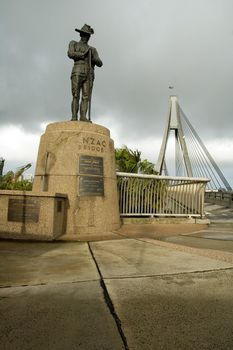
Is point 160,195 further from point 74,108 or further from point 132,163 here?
point 132,163

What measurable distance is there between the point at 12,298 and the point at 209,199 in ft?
83.6

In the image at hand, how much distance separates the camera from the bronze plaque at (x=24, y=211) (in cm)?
603

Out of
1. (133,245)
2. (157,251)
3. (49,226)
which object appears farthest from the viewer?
(49,226)

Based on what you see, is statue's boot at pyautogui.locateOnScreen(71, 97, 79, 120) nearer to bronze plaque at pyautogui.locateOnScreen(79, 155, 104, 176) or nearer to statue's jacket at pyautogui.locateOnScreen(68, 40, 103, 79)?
statue's jacket at pyautogui.locateOnScreen(68, 40, 103, 79)

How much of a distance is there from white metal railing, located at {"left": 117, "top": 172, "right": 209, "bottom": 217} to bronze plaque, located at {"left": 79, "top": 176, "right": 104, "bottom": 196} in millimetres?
2696

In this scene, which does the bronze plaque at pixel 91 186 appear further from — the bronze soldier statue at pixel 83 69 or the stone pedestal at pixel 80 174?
the bronze soldier statue at pixel 83 69

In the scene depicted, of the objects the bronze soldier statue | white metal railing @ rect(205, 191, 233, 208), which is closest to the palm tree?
white metal railing @ rect(205, 191, 233, 208)

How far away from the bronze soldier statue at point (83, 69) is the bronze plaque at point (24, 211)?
3166 millimetres

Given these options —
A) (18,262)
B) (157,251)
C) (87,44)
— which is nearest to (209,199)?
(87,44)

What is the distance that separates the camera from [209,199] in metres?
26.0

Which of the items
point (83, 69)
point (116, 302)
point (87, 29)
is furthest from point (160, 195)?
point (116, 302)

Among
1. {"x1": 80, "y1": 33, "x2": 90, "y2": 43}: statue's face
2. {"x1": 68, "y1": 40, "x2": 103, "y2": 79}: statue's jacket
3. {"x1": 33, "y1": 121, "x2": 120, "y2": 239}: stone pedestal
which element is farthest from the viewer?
{"x1": 80, "y1": 33, "x2": 90, "y2": 43}: statue's face

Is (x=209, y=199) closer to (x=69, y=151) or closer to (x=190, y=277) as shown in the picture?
(x=69, y=151)

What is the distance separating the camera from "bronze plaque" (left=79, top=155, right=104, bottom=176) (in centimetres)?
716
